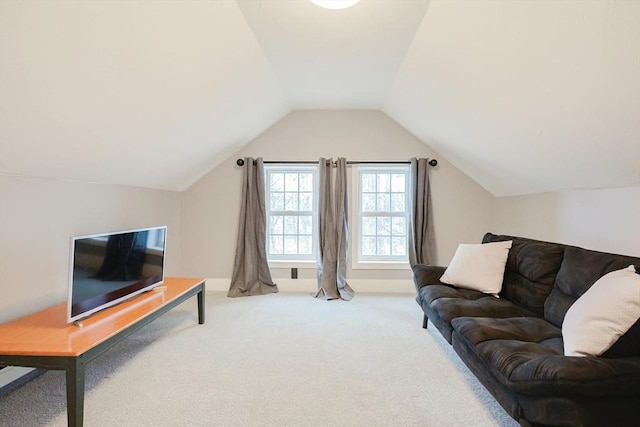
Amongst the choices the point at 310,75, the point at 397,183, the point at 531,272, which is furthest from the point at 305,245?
the point at 531,272

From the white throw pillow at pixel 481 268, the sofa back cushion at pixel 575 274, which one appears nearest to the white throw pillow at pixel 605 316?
the sofa back cushion at pixel 575 274

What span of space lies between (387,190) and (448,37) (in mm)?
2482

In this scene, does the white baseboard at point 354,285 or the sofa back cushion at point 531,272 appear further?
the white baseboard at point 354,285

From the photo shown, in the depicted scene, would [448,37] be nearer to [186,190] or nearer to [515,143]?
[515,143]

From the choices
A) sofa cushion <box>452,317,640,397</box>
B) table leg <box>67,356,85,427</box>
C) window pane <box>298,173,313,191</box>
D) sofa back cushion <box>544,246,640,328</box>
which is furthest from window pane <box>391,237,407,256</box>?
table leg <box>67,356,85,427</box>

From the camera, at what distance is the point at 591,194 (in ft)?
8.16

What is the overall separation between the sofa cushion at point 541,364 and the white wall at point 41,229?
2788 millimetres

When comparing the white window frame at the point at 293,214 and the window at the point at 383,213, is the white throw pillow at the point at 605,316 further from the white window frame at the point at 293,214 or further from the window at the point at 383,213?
the white window frame at the point at 293,214

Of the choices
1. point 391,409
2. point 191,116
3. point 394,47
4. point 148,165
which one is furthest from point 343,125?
point 391,409

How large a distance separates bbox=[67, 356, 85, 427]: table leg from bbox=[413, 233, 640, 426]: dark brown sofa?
79.0 inches

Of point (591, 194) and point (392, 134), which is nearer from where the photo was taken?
point (591, 194)

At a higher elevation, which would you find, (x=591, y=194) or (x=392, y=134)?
(x=392, y=134)

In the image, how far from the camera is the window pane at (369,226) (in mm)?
4312

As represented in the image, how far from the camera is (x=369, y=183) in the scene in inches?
170
